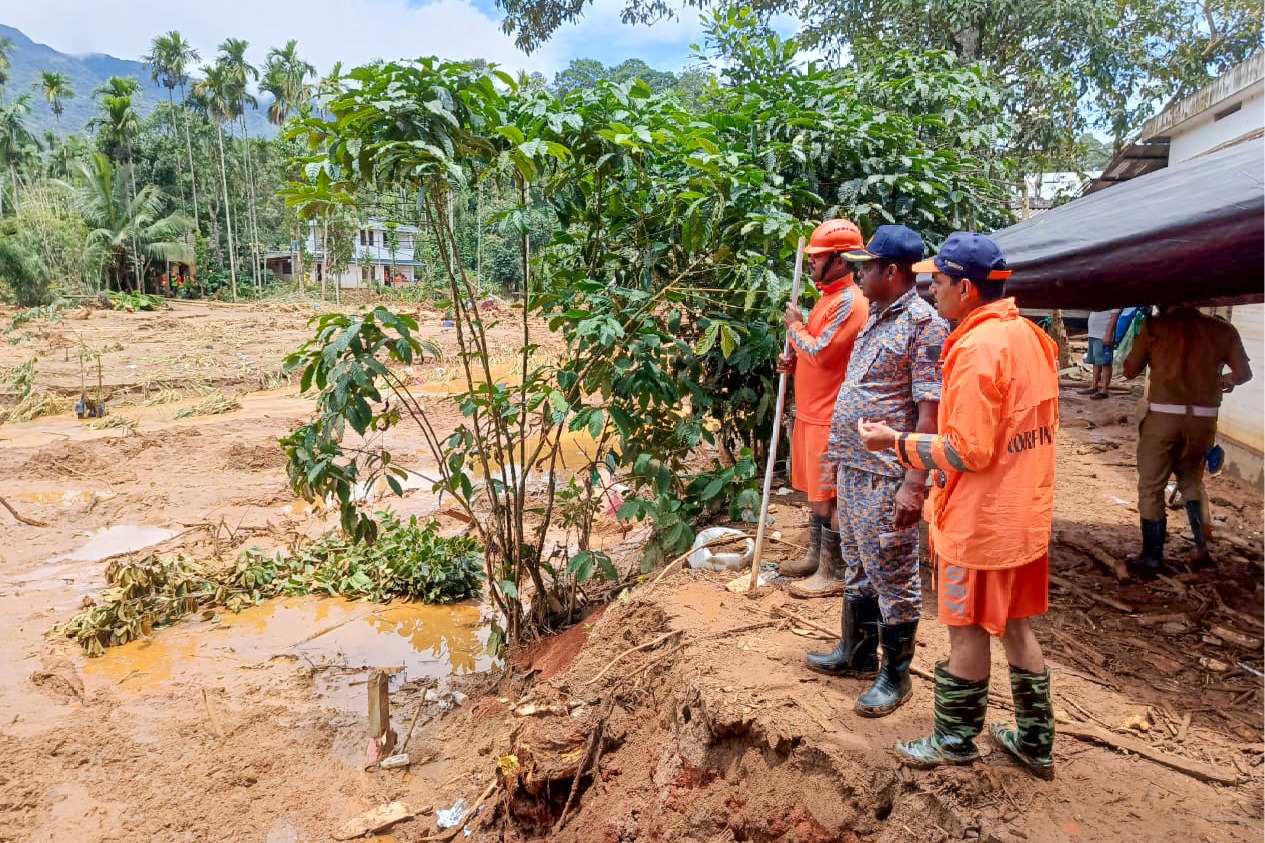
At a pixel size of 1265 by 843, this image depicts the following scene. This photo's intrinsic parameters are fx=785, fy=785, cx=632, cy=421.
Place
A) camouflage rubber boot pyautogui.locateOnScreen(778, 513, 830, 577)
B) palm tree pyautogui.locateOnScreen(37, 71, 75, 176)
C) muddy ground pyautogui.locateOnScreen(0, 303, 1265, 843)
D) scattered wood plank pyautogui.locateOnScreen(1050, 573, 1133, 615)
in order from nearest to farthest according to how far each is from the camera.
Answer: muddy ground pyautogui.locateOnScreen(0, 303, 1265, 843)
scattered wood plank pyautogui.locateOnScreen(1050, 573, 1133, 615)
camouflage rubber boot pyautogui.locateOnScreen(778, 513, 830, 577)
palm tree pyautogui.locateOnScreen(37, 71, 75, 176)

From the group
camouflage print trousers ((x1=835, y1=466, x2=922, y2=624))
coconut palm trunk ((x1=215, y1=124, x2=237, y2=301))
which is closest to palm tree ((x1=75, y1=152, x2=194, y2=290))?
coconut palm trunk ((x1=215, y1=124, x2=237, y2=301))

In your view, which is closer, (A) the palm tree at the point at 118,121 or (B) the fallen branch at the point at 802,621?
(B) the fallen branch at the point at 802,621

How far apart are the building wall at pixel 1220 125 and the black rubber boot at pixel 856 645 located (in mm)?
6047

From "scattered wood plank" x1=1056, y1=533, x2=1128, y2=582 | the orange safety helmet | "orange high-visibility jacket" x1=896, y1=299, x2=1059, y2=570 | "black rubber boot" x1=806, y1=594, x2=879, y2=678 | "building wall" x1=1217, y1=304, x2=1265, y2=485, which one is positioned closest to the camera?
"orange high-visibility jacket" x1=896, y1=299, x2=1059, y2=570

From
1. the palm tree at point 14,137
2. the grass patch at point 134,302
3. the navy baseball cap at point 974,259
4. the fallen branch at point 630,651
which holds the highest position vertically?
the palm tree at point 14,137

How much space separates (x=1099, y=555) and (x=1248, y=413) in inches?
142

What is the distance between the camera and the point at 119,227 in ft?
97.1

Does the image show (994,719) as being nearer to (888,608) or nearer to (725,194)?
(888,608)

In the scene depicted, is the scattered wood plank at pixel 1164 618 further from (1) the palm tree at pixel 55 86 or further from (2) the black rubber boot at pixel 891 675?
(1) the palm tree at pixel 55 86

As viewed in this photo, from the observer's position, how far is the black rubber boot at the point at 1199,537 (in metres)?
4.28

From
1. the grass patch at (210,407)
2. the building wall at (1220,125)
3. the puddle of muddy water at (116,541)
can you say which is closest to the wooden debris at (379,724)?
the puddle of muddy water at (116,541)

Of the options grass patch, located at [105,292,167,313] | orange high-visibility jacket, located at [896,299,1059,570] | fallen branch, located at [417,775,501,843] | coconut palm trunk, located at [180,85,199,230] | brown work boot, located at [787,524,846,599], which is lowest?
fallen branch, located at [417,775,501,843]

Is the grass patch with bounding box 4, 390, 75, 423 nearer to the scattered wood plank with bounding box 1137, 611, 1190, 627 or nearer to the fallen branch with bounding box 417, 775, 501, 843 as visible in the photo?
the fallen branch with bounding box 417, 775, 501, 843

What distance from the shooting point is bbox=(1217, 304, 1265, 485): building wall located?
6410 millimetres
